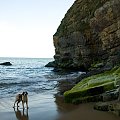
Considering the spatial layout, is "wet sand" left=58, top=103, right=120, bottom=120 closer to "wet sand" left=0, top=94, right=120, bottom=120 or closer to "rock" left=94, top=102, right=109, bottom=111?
"wet sand" left=0, top=94, right=120, bottom=120

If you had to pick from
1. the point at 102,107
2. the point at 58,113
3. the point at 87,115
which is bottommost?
the point at 87,115

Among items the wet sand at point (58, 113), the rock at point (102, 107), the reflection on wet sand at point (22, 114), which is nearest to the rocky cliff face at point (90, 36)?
the wet sand at point (58, 113)

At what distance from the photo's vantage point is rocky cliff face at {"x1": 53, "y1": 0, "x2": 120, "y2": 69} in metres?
41.1

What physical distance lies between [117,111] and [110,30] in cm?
Answer: 3036

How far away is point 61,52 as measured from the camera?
65.1m

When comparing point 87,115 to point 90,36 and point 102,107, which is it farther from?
point 90,36

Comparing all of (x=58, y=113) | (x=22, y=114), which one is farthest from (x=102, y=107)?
(x=22, y=114)

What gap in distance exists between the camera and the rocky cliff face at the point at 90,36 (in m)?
41.1

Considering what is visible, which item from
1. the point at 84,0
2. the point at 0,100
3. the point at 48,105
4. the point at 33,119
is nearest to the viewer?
the point at 33,119

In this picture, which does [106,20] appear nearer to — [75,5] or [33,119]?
[75,5]

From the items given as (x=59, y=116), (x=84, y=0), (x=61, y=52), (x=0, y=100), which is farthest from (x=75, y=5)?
(x=59, y=116)

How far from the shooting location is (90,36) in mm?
54656

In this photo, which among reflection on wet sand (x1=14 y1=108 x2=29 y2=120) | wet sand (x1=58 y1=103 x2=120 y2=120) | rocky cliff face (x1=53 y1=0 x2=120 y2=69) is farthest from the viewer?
rocky cliff face (x1=53 y1=0 x2=120 y2=69)

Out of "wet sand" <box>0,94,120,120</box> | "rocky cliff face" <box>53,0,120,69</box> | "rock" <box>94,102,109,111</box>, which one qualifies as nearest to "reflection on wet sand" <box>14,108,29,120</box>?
"wet sand" <box>0,94,120,120</box>
